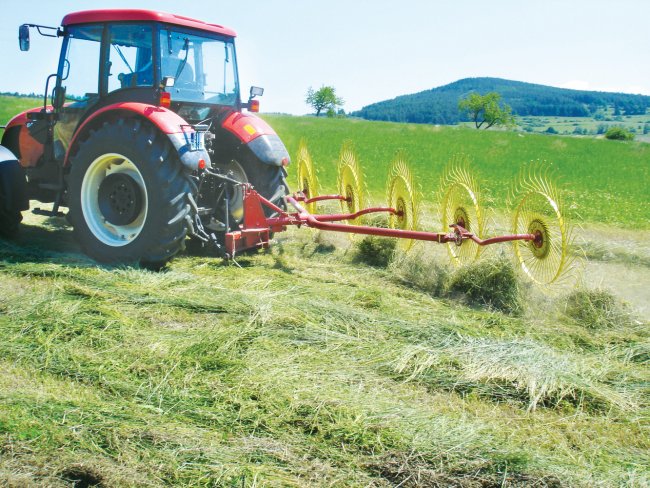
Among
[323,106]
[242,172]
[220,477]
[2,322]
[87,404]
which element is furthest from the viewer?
[323,106]

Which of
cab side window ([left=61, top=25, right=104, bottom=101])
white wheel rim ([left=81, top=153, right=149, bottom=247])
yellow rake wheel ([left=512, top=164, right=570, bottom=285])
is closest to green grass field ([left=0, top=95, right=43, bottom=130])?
cab side window ([left=61, top=25, right=104, bottom=101])

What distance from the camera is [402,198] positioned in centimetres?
711

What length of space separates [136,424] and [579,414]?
6.88 feet

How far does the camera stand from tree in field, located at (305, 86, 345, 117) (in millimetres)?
92875

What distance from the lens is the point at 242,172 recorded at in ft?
22.8

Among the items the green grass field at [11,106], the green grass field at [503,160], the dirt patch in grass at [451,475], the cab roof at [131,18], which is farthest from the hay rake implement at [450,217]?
the green grass field at [11,106]

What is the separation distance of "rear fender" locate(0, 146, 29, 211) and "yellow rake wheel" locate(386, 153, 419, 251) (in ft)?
12.3

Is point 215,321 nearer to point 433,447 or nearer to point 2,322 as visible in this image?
point 2,322

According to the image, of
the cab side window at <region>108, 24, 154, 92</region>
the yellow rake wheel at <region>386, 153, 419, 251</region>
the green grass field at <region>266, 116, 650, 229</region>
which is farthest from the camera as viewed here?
the green grass field at <region>266, 116, 650, 229</region>

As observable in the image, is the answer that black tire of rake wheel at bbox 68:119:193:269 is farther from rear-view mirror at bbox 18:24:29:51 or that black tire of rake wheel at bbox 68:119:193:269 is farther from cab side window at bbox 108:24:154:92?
rear-view mirror at bbox 18:24:29:51

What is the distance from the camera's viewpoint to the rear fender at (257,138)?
21.7ft

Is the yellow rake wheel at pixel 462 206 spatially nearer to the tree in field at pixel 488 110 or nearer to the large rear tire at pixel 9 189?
the large rear tire at pixel 9 189

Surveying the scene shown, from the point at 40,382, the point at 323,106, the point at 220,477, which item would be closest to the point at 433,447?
the point at 220,477

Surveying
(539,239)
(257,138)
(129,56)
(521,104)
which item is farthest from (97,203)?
(521,104)
